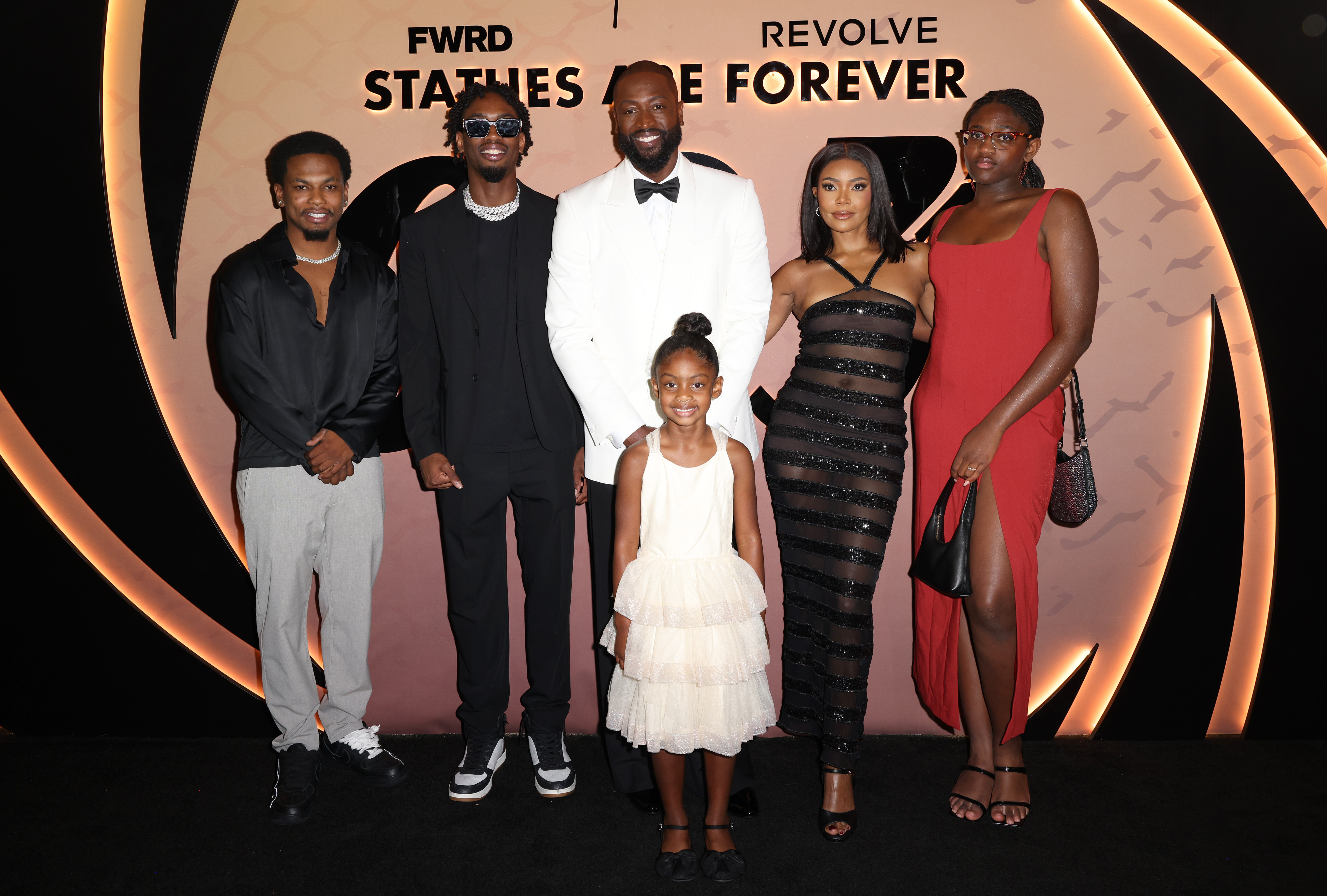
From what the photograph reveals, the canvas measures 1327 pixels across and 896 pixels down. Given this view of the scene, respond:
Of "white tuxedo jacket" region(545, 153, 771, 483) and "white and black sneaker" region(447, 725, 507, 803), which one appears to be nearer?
"white tuxedo jacket" region(545, 153, 771, 483)

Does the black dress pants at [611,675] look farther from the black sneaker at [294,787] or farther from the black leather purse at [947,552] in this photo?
the black sneaker at [294,787]

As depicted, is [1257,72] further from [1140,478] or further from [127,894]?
[127,894]

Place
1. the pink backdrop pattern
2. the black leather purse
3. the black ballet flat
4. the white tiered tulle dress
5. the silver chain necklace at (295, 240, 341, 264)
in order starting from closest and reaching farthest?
the white tiered tulle dress → the black ballet flat → the black leather purse → the silver chain necklace at (295, 240, 341, 264) → the pink backdrop pattern

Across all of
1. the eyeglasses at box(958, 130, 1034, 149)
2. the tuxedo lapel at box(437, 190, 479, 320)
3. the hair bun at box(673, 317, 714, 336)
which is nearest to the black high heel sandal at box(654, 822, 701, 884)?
the hair bun at box(673, 317, 714, 336)

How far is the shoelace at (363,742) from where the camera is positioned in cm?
305

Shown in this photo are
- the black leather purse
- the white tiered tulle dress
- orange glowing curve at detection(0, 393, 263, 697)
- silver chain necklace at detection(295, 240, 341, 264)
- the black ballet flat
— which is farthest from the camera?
orange glowing curve at detection(0, 393, 263, 697)

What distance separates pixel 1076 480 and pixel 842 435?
85 centimetres

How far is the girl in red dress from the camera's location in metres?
2.62

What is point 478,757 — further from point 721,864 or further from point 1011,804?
point 1011,804

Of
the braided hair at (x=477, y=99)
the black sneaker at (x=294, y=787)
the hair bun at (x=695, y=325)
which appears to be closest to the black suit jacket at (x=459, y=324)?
the braided hair at (x=477, y=99)

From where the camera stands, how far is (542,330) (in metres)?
2.79

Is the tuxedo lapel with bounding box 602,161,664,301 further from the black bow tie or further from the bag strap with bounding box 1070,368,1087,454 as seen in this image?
the bag strap with bounding box 1070,368,1087,454

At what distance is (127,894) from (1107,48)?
4.35 m

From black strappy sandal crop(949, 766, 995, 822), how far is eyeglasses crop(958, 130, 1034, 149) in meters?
2.09
